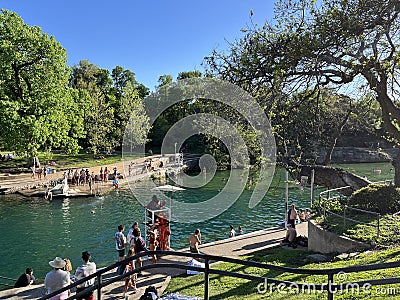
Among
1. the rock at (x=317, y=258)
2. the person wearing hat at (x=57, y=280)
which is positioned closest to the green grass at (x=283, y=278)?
the rock at (x=317, y=258)

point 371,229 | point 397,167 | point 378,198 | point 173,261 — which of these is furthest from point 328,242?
point 173,261

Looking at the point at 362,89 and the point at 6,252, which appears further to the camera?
the point at 6,252

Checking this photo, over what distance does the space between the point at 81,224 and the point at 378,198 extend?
16.8 m

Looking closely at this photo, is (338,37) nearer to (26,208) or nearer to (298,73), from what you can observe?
(298,73)

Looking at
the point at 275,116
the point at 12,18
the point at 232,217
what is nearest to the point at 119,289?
the point at 275,116

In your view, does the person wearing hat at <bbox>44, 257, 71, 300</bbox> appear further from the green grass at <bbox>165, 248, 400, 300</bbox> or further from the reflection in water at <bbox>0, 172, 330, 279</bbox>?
the reflection in water at <bbox>0, 172, 330, 279</bbox>

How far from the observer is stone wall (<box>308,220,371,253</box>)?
10797 millimetres

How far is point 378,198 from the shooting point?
12.3m

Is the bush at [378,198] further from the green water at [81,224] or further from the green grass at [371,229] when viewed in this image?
the green water at [81,224]

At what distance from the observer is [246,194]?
32844 mm

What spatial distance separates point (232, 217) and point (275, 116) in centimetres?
1781

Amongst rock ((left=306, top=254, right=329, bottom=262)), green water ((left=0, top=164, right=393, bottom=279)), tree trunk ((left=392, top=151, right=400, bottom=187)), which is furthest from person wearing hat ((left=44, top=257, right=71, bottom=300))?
tree trunk ((left=392, top=151, right=400, bottom=187))

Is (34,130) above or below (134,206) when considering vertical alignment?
above

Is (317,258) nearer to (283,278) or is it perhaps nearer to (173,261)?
(283,278)
